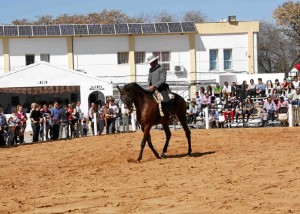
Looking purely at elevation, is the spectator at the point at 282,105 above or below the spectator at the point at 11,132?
above

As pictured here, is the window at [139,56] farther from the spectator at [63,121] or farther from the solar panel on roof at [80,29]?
the spectator at [63,121]

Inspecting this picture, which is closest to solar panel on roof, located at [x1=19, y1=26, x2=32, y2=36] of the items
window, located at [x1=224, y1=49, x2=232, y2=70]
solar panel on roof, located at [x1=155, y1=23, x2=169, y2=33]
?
solar panel on roof, located at [x1=155, y1=23, x2=169, y2=33]

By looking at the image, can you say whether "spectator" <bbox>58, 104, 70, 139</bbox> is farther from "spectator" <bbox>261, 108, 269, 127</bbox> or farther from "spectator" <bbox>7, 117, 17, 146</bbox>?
"spectator" <bbox>261, 108, 269, 127</bbox>

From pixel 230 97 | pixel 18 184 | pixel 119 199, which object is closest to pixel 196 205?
pixel 119 199

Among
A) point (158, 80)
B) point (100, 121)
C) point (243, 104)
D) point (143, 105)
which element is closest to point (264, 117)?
point (243, 104)

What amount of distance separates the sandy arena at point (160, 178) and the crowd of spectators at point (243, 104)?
297 inches

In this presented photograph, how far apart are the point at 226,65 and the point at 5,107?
17719 millimetres

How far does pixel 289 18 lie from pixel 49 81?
30863 mm

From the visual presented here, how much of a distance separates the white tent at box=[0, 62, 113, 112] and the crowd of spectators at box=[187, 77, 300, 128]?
10.9 m

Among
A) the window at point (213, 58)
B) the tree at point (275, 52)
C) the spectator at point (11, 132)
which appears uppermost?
the tree at point (275, 52)

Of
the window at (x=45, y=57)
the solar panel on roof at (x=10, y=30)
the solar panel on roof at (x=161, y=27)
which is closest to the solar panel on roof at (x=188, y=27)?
the solar panel on roof at (x=161, y=27)

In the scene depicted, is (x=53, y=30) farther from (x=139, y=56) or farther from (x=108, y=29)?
(x=139, y=56)

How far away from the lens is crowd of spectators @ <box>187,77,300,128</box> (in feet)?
102

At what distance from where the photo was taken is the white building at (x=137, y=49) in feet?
167
